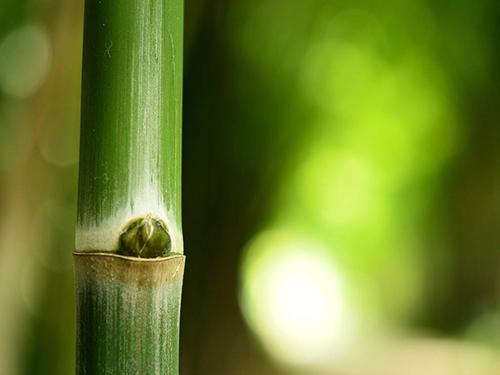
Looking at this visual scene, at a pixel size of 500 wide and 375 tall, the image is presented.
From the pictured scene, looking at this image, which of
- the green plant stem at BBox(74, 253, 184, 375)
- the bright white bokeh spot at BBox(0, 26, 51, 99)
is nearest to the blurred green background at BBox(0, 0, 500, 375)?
the bright white bokeh spot at BBox(0, 26, 51, 99)

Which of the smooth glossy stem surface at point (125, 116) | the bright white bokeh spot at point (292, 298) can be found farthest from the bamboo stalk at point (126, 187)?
the bright white bokeh spot at point (292, 298)

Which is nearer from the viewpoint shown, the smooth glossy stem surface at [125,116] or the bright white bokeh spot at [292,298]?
the smooth glossy stem surface at [125,116]

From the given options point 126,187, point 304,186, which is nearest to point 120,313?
point 126,187

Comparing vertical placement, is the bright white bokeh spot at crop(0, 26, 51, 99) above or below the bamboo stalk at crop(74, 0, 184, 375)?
above

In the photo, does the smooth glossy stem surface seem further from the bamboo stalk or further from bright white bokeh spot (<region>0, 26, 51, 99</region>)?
bright white bokeh spot (<region>0, 26, 51, 99</region>)

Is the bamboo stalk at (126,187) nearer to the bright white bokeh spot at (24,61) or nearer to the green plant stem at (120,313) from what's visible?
the green plant stem at (120,313)

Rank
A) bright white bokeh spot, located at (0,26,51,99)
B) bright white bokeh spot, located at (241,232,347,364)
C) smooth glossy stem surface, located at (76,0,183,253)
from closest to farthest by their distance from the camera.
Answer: smooth glossy stem surface, located at (76,0,183,253) → bright white bokeh spot, located at (0,26,51,99) → bright white bokeh spot, located at (241,232,347,364)

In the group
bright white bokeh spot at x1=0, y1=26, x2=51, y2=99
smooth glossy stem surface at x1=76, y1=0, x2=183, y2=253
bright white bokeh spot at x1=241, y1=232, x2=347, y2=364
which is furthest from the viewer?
bright white bokeh spot at x1=241, y1=232, x2=347, y2=364
